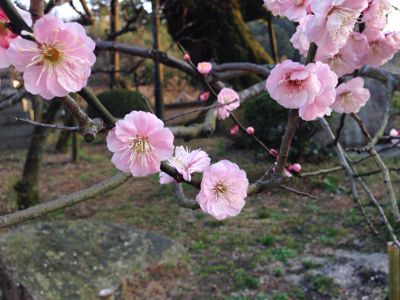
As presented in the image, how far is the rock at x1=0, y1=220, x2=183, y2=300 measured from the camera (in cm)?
308

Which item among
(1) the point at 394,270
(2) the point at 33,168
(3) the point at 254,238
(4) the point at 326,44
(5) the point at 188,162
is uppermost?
(4) the point at 326,44

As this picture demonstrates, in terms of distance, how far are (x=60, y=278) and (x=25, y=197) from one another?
7.24 ft

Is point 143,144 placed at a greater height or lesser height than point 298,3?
lesser

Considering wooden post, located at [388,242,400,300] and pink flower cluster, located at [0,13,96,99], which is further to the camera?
wooden post, located at [388,242,400,300]

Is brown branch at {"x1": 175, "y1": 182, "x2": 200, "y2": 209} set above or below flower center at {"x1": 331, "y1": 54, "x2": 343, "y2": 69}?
below

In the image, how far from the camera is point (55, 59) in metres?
0.68

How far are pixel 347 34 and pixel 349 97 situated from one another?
2.46 feet

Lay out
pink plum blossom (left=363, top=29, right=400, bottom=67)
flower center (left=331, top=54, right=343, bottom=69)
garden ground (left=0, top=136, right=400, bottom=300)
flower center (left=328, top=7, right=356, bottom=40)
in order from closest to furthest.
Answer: flower center (left=328, top=7, right=356, bottom=40)
flower center (left=331, top=54, right=343, bottom=69)
pink plum blossom (left=363, top=29, right=400, bottom=67)
garden ground (left=0, top=136, right=400, bottom=300)

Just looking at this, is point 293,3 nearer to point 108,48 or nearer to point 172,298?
point 108,48

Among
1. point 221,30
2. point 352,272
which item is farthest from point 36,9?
point 221,30

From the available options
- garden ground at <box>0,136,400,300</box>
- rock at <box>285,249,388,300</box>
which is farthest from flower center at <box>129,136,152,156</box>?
rock at <box>285,249,388,300</box>

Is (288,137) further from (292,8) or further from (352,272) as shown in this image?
(352,272)

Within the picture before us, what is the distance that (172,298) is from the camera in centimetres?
337

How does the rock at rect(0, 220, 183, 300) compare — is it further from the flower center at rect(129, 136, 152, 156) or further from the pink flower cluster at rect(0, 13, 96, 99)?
the pink flower cluster at rect(0, 13, 96, 99)
